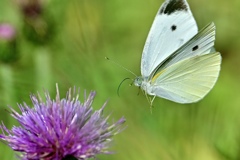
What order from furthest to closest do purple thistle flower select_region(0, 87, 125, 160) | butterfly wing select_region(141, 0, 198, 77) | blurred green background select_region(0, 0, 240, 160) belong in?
blurred green background select_region(0, 0, 240, 160) → butterfly wing select_region(141, 0, 198, 77) → purple thistle flower select_region(0, 87, 125, 160)

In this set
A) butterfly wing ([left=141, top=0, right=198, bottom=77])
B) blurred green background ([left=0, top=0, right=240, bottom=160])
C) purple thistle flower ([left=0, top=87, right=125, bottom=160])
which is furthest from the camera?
blurred green background ([left=0, top=0, right=240, bottom=160])

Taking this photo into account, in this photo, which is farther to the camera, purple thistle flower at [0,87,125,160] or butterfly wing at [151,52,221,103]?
butterfly wing at [151,52,221,103]

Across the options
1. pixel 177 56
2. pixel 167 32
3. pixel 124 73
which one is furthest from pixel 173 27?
pixel 124 73

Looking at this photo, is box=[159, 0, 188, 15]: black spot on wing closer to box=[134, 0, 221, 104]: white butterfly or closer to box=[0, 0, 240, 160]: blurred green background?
box=[134, 0, 221, 104]: white butterfly

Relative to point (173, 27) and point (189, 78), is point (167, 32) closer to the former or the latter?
point (173, 27)

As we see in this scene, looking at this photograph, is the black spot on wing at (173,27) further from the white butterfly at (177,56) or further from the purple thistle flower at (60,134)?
the purple thistle flower at (60,134)

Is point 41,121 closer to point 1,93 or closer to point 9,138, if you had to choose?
point 9,138

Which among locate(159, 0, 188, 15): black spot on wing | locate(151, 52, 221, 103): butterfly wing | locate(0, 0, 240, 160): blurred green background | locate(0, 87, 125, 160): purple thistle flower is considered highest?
locate(159, 0, 188, 15): black spot on wing

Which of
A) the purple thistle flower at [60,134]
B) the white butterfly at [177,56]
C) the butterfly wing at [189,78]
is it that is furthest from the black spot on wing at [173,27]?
the purple thistle flower at [60,134]

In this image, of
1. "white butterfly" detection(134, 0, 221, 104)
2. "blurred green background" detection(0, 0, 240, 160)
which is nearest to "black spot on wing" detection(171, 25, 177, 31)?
"white butterfly" detection(134, 0, 221, 104)
